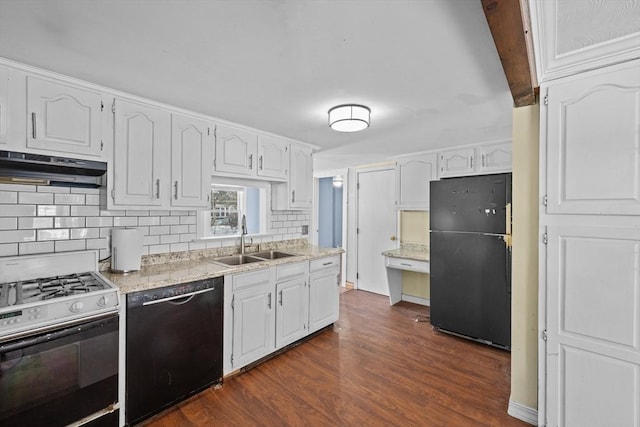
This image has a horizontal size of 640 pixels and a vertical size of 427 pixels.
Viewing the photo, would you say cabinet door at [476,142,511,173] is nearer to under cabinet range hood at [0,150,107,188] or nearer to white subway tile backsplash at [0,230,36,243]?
under cabinet range hood at [0,150,107,188]

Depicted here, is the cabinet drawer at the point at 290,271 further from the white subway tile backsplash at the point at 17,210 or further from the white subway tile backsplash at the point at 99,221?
the white subway tile backsplash at the point at 17,210

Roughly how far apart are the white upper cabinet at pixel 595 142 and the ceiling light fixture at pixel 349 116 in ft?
3.76

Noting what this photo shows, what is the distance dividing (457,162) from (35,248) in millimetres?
4027

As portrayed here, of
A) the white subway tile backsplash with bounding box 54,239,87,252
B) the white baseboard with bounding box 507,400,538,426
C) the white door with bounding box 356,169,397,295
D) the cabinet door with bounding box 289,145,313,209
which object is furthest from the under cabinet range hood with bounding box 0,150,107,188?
the white door with bounding box 356,169,397,295

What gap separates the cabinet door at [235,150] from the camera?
106 inches

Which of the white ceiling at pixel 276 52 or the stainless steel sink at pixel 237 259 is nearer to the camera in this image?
the white ceiling at pixel 276 52

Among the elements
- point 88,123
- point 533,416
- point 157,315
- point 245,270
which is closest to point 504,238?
point 533,416

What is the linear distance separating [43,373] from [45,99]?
156cm

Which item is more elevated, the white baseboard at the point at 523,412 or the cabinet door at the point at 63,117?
the cabinet door at the point at 63,117

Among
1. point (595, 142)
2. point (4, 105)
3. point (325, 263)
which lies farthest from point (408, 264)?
point (4, 105)

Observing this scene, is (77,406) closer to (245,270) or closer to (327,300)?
(245,270)

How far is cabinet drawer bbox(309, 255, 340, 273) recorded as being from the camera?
3043mm

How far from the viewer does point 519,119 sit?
1931 millimetres

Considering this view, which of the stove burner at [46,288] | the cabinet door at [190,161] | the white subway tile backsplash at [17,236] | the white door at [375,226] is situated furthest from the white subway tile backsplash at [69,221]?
the white door at [375,226]
